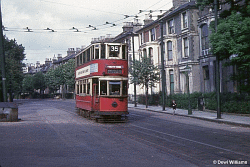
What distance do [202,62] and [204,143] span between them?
21.6m

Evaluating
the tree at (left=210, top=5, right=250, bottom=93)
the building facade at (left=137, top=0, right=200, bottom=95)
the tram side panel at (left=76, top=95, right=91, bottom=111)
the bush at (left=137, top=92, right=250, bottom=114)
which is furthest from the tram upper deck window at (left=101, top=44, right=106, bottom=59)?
the building facade at (left=137, top=0, right=200, bottom=95)

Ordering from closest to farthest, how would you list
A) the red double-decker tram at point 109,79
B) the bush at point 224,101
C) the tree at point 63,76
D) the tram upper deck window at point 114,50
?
the red double-decker tram at point 109,79 → the tram upper deck window at point 114,50 → the bush at point 224,101 → the tree at point 63,76

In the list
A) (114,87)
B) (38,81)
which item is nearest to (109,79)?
(114,87)

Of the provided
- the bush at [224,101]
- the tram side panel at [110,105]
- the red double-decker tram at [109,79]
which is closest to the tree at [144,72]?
the bush at [224,101]

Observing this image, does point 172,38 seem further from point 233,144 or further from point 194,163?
point 194,163

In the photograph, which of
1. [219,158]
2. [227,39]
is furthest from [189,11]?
[219,158]

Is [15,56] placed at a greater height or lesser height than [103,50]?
greater

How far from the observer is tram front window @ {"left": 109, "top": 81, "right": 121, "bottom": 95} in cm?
1991

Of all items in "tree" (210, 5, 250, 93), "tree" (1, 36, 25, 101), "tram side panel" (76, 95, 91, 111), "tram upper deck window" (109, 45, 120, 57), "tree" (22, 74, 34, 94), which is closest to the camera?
"tree" (210, 5, 250, 93)

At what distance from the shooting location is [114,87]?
65.7 feet

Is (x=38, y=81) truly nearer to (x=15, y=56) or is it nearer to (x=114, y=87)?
(x=15, y=56)

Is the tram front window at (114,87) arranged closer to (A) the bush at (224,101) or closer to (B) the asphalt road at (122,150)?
(B) the asphalt road at (122,150)

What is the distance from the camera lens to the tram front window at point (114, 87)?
784 inches

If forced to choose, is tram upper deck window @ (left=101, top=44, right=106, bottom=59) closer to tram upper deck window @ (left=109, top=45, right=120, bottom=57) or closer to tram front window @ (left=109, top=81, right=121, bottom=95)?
tram upper deck window @ (left=109, top=45, right=120, bottom=57)
